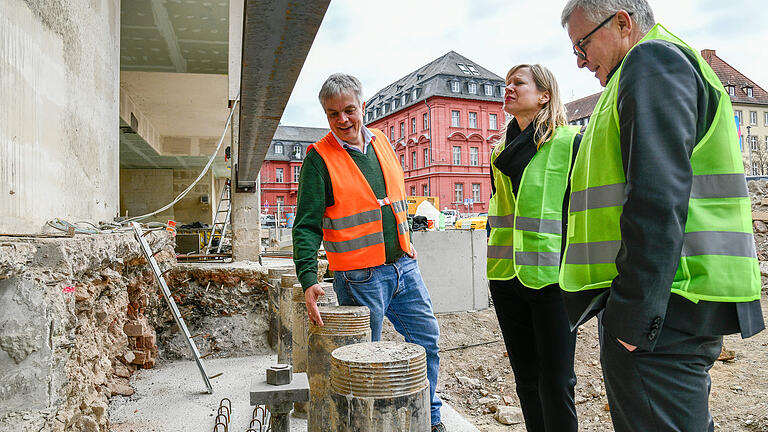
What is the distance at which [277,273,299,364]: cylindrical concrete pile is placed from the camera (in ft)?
14.6

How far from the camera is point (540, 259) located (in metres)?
2.35

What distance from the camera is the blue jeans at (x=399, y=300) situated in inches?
109

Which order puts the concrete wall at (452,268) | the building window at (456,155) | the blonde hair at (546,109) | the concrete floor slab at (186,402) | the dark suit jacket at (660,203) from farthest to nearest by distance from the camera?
the building window at (456,155) < the concrete wall at (452,268) < the concrete floor slab at (186,402) < the blonde hair at (546,109) < the dark suit jacket at (660,203)

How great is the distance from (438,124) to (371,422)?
146 feet

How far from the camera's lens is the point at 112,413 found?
14.4 feet

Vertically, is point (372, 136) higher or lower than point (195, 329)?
higher

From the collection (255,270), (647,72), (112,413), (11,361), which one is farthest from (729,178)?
(255,270)

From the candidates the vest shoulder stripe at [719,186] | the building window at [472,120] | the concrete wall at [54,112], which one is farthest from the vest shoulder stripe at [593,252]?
the building window at [472,120]

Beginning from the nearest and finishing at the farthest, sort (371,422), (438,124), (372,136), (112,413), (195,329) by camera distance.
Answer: (371,422)
(372,136)
(112,413)
(195,329)
(438,124)

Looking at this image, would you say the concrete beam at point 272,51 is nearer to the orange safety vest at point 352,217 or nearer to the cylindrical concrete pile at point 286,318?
the orange safety vest at point 352,217

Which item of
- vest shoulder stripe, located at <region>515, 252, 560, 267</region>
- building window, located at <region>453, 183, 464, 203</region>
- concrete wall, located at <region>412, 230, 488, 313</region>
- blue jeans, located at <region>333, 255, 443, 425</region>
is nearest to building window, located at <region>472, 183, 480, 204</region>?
building window, located at <region>453, 183, 464, 203</region>

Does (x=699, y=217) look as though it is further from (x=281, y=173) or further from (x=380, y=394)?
(x=281, y=173)

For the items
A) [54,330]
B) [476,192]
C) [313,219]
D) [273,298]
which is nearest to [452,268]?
[273,298]

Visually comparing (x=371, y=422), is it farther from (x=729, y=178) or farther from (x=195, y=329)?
(x=195, y=329)
